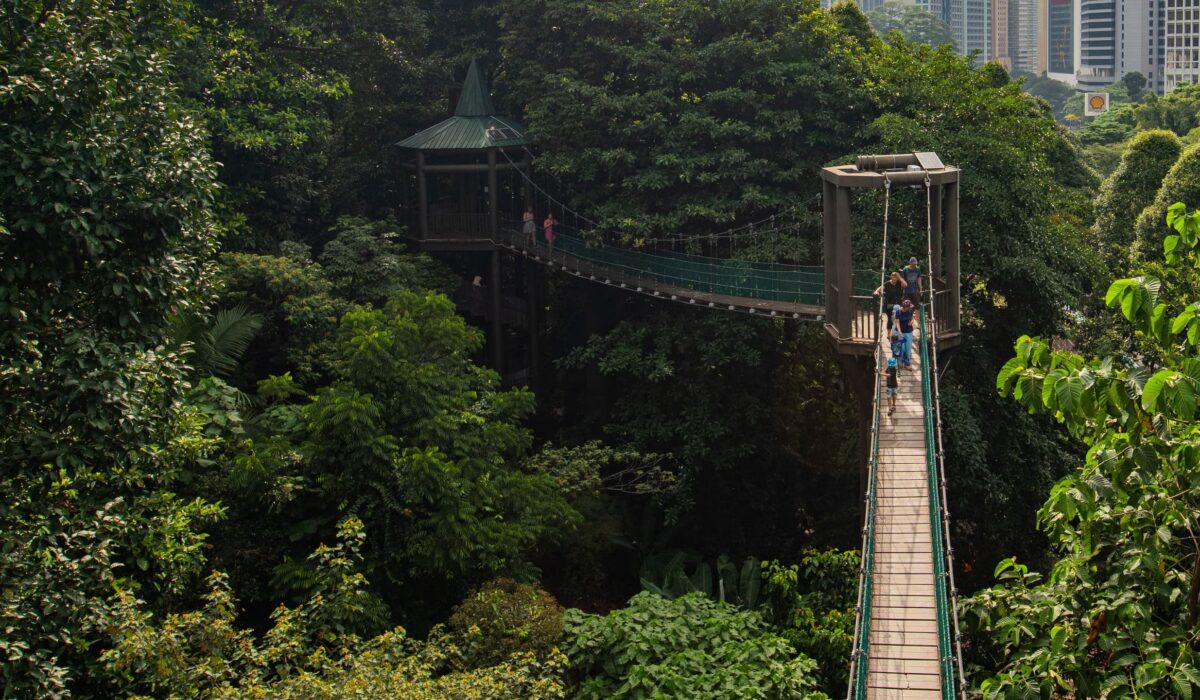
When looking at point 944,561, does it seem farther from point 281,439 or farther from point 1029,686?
point 281,439

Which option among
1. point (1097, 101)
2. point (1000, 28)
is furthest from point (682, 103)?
point (1000, 28)

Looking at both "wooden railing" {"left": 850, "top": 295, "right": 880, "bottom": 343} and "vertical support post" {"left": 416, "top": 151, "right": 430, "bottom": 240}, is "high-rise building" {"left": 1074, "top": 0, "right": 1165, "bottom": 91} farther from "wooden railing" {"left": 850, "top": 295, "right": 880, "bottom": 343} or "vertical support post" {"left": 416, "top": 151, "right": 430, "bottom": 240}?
"wooden railing" {"left": 850, "top": 295, "right": 880, "bottom": 343}

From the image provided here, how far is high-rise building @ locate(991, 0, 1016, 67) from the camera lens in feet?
545

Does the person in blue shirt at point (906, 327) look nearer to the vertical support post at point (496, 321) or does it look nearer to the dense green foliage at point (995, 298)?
the dense green foliage at point (995, 298)

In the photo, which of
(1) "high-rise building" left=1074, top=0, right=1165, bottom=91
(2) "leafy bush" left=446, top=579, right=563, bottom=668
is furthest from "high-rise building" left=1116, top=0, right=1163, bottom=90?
(2) "leafy bush" left=446, top=579, right=563, bottom=668

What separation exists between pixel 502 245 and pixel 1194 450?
1608cm

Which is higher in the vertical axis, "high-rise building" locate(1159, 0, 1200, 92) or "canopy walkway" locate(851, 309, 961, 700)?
"high-rise building" locate(1159, 0, 1200, 92)

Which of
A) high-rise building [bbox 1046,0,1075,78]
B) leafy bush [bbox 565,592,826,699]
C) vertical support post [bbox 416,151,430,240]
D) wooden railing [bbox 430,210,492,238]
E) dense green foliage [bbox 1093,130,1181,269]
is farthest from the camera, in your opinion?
high-rise building [bbox 1046,0,1075,78]

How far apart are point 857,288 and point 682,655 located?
273 inches

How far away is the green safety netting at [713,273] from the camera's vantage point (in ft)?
59.2

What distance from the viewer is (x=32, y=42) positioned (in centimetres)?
990

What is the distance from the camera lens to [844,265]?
45.9 feet

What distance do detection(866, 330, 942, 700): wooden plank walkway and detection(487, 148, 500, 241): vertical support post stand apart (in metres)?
11.1

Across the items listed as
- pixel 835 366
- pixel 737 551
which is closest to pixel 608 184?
pixel 835 366
